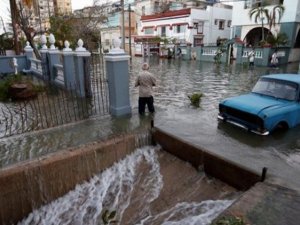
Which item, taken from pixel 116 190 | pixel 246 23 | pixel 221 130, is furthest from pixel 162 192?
pixel 246 23

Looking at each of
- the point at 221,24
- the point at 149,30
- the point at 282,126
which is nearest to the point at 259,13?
the point at 221,24

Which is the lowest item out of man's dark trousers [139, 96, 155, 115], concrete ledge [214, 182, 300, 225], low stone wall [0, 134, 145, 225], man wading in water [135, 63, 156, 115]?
low stone wall [0, 134, 145, 225]

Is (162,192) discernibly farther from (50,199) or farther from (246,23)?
(246,23)

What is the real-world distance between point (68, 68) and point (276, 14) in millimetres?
23059

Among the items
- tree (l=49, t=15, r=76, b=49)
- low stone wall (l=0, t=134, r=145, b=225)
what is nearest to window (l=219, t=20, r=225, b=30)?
tree (l=49, t=15, r=76, b=49)

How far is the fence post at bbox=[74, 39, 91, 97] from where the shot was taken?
10016mm

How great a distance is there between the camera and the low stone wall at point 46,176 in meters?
4.91

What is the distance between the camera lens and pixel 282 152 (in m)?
6.09

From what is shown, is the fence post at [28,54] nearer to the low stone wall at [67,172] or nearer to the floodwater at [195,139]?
the floodwater at [195,139]

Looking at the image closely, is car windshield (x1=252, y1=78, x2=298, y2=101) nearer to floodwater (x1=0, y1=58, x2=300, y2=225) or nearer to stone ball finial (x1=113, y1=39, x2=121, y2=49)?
floodwater (x1=0, y1=58, x2=300, y2=225)

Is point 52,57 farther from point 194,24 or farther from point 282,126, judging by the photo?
point 194,24

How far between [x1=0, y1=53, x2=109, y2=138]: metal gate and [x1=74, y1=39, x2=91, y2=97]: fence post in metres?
0.09

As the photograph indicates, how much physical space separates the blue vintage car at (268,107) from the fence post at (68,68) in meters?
6.93

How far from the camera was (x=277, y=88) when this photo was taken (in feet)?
24.3
